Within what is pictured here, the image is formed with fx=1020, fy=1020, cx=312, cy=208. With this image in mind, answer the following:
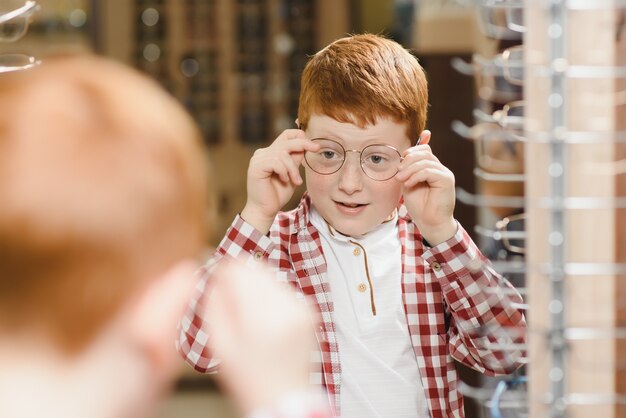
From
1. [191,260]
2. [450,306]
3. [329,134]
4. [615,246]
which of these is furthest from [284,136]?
[191,260]

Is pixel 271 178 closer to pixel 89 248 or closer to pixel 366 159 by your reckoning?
pixel 366 159

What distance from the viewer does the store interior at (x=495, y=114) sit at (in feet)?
2.76

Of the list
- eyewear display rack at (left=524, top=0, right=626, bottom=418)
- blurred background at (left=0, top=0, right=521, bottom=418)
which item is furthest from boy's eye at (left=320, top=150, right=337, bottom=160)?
blurred background at (left=0, top=0, right=521, bottom=418)

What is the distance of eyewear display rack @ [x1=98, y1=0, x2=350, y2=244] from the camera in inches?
161

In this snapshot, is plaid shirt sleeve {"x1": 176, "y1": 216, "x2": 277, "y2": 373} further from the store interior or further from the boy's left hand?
the store interior

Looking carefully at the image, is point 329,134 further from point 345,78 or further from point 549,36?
point 549,36

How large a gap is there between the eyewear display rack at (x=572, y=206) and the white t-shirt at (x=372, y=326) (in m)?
0.54

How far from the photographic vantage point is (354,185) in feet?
4.69

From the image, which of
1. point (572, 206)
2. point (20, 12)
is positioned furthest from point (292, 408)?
point (20, 12)

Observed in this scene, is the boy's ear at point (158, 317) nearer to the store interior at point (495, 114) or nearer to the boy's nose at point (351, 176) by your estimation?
the store interior at point (495, 114)

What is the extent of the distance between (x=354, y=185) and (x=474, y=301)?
0.23 meters

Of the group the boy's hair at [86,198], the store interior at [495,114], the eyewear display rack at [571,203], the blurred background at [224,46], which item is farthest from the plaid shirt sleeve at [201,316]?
the blurred background at [224,46]

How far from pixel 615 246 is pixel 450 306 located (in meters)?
0.50

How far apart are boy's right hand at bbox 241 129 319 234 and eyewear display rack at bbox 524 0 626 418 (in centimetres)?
61
